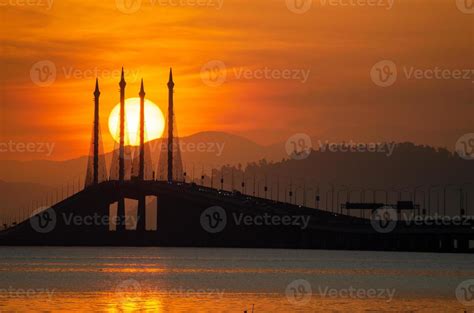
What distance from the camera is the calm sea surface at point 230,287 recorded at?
88.3 metres

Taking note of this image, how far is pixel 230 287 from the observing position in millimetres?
109688

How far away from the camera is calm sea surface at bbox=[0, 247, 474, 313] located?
290 ft

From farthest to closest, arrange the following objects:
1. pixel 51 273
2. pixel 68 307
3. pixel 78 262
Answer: pixel 78 262, pixel 51 273, pixel 68 307

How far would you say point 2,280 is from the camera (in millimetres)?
119312

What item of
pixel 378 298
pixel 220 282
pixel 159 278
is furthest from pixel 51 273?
pixel 378 298

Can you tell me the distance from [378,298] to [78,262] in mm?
82026

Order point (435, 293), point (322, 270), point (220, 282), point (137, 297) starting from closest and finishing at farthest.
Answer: point (137, 297) → point (435, 293) → point (220, 282) → point (322, 270)

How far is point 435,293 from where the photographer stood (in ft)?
347

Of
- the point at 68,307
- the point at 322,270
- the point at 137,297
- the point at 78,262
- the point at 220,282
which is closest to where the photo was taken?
the point at 68,307

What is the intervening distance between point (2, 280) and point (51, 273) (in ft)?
57.2

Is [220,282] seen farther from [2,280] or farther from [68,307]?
[68,307]

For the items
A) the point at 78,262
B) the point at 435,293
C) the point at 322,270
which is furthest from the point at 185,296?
the point at 78,262

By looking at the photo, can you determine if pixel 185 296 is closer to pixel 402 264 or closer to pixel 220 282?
pixel 220 282

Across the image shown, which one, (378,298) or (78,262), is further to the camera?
(78,262)
